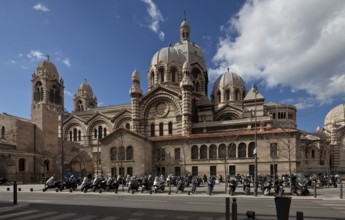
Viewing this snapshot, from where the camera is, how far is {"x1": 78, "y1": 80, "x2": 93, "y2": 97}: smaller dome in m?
85.1

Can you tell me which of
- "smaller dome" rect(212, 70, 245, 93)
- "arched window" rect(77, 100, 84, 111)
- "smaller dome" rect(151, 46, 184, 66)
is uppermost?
"smaller dome" rect(151, 46, 184, 66)

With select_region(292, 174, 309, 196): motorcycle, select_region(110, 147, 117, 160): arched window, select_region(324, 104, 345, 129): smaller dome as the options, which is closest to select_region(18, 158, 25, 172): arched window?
select_region(110, 147, 117, 160): arched window

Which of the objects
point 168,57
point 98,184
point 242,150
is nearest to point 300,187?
point 98,184

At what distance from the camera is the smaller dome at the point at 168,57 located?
62.4m

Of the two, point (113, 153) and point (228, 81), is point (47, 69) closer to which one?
point (113, 153)

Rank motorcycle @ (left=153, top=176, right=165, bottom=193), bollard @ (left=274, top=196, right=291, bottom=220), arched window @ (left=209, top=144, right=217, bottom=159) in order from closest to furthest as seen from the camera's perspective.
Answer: bollard @ (left=274, top=196, right=291, bottom=220)
motorcycle @ (left=153, top=176, right=165, bottom=193)
arched window @ (left=209, top=144, right=217, bottom=159)

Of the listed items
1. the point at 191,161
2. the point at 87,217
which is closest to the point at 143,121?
the point at 191,161

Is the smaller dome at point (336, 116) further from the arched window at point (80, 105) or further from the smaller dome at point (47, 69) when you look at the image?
the smaller dome at point (47, 69)

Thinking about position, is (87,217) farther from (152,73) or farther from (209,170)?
(152,73)

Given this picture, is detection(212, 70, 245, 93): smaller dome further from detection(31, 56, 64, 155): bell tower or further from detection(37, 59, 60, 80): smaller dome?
detection(37, 59, 60, 80): smaller dome

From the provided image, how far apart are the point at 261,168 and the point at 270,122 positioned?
10.3 meters

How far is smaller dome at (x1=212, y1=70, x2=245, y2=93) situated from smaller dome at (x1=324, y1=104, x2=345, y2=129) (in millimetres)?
24271

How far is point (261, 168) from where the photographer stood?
132ft

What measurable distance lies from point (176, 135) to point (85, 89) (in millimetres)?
44776
